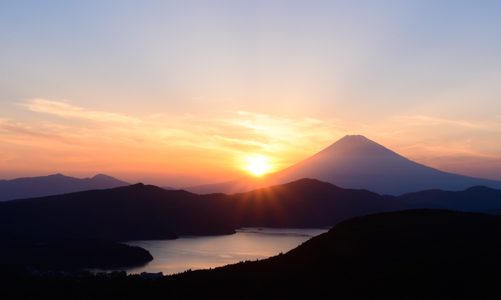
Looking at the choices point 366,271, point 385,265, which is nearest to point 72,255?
point 366,271

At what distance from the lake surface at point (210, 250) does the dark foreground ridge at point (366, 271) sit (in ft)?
157

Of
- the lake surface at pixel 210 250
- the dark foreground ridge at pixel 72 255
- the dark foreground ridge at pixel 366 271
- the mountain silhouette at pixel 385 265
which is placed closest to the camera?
the mountain silhouette at pixel 385 265

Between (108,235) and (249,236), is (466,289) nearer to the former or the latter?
(249,236)

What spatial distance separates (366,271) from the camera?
42250 millimetres

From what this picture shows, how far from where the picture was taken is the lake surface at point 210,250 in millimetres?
108250

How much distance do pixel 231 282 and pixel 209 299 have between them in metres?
4.39

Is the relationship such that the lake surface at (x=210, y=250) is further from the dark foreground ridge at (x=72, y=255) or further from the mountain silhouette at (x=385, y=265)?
the mountain silhouette at (x=385, y=265)

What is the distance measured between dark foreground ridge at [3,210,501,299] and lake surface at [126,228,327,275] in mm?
47780

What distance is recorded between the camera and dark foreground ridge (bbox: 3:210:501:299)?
38469 millimetres

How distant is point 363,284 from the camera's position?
3991cm

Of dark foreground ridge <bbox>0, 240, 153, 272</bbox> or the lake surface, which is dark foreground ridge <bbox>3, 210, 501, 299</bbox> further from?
dark foreground ridge <bbox>0, 240, 153, 272</bbox>

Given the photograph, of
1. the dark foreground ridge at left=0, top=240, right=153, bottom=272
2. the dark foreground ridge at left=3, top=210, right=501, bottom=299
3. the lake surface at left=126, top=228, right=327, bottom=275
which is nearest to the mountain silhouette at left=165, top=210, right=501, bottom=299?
the dark foreground ridge at left=3, top=210, right=501, bottom=299

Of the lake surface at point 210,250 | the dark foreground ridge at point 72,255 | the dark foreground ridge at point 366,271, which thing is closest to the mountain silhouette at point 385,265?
the dark foreground ridge at point 366,271

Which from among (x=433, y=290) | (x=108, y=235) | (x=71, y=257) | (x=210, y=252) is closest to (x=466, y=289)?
(x=433, y=290)
